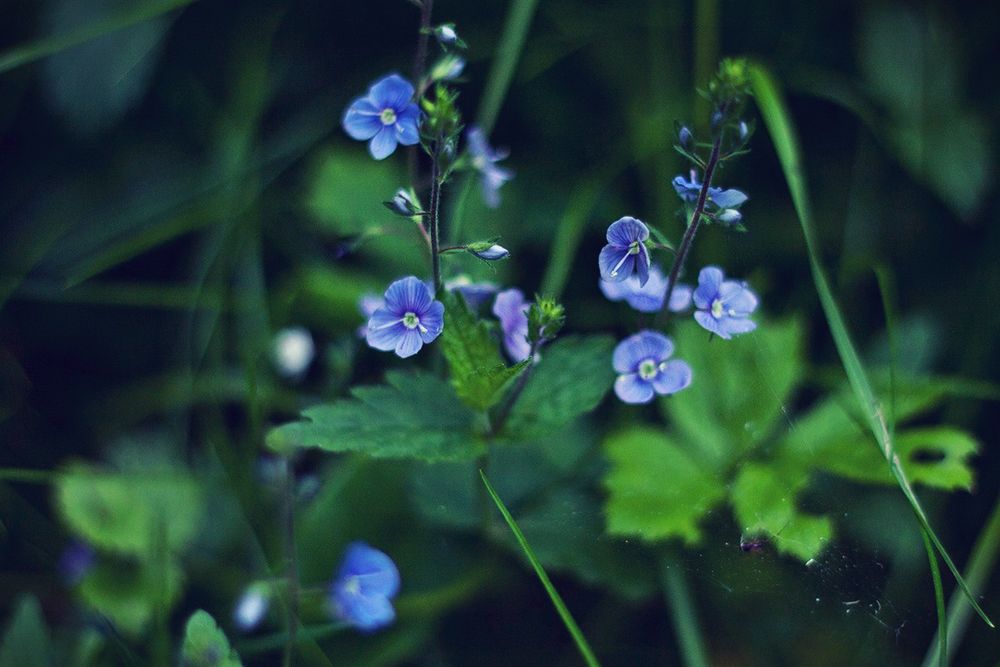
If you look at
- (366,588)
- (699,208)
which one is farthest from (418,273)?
(699,208)

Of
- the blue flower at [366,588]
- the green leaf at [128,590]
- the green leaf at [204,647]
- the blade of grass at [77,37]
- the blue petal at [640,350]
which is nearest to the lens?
the green leaf at [204,647]

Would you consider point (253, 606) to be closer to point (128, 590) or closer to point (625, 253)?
point (128, 590)

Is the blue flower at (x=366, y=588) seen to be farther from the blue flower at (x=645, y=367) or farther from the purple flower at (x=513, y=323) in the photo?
the blue flower at (x=645, y=367)

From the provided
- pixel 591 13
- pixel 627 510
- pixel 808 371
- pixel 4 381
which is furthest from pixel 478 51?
pixel 4 381

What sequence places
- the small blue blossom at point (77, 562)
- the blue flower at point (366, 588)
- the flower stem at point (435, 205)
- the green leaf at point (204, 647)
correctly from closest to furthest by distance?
the flower stem at point (435, 205) → the green leaf at point (204, 647) → the blue flower at point (366, 588) → the small blue blossom at point (77, 562)

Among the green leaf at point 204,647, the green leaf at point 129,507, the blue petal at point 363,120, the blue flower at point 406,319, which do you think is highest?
the blue petal at point 363,120

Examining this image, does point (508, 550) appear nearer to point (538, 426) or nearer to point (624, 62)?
point (538, 426)

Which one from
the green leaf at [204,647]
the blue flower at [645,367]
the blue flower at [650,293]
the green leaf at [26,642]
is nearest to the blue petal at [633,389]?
the blue flower at [645,367]
